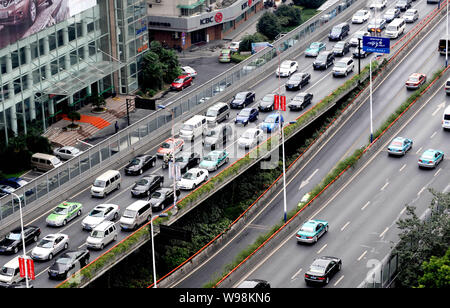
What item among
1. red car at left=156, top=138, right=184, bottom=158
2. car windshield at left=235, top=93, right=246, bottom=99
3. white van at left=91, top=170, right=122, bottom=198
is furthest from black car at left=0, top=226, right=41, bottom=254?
car windshield at left=235, top=93, right=246, bottom=99

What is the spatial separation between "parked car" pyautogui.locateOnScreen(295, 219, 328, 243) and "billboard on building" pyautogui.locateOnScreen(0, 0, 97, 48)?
3709cm

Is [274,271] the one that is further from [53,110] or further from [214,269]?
[53,110]

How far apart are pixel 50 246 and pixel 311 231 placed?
20.3 meters

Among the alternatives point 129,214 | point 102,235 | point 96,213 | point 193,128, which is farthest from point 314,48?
point 102,235

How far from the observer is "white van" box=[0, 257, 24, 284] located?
A: 56.0 meters

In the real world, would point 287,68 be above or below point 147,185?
above

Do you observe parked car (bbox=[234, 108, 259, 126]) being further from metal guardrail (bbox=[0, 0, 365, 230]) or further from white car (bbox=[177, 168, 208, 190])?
white car (bbox=[177, 168, 208, 190])

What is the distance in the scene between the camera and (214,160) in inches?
2916

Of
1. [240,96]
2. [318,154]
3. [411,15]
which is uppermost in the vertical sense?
[411,15]

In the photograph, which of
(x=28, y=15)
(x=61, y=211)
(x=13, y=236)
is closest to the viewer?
(x=13, y=236)

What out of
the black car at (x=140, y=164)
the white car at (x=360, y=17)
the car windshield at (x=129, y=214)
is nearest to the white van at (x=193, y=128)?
the black car at (x=140, y=164)

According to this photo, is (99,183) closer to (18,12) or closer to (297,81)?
(18,12)

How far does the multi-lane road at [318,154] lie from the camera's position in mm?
62812
